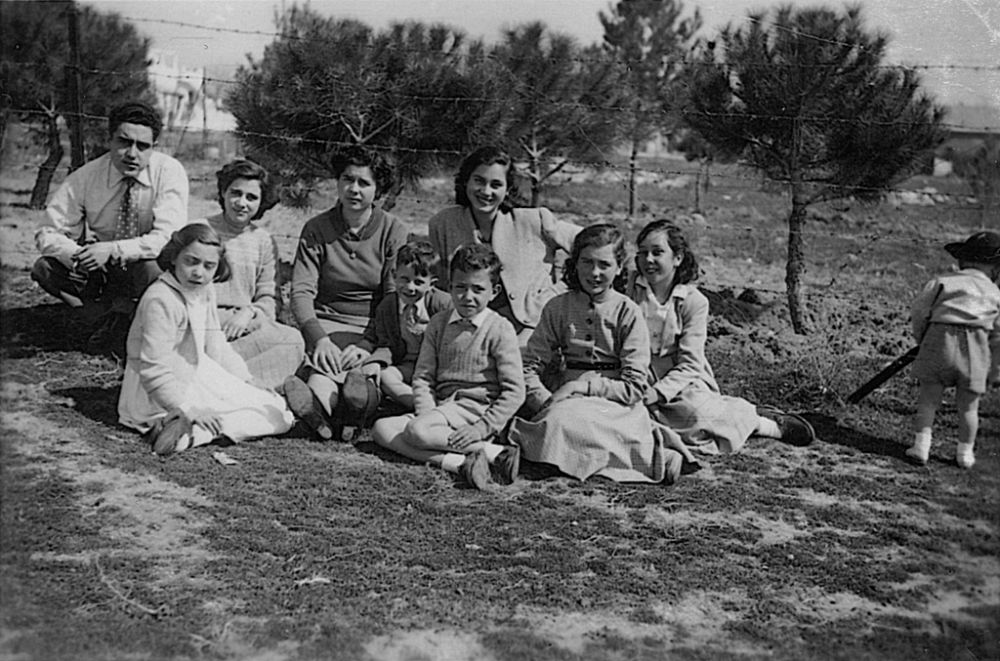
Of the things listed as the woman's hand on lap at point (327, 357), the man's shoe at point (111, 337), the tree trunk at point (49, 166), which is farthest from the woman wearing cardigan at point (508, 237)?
the tree trunk at point (49, 166)

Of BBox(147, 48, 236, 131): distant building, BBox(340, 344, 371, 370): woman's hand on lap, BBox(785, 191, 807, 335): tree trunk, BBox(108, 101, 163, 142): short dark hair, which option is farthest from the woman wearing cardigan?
BBox(147, 48, 236, 131): distant building

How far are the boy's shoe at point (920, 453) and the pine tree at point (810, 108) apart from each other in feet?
7.22

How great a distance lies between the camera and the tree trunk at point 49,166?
7288mm

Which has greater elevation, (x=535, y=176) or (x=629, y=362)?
(x=535, y=176)

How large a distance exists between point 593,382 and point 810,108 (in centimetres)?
302

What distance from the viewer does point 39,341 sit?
5996mm

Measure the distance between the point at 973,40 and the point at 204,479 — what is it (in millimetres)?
3598

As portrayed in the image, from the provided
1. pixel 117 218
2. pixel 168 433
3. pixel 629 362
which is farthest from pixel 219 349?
pixel 629 362

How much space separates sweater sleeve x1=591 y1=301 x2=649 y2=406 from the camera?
176 inches

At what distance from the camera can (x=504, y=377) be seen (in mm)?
4465

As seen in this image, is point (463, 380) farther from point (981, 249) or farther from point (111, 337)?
point (111, 337)

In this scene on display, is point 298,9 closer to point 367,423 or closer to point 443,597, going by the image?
point 367,423

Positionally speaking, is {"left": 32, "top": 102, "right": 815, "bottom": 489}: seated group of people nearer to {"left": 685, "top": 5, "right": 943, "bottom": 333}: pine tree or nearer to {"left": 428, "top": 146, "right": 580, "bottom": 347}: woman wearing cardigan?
{"left": 428, "top": 146, "right": 580, "bottom": 347}: woman wearing cardigan

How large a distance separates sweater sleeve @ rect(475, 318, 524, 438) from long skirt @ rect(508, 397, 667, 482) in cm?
14
